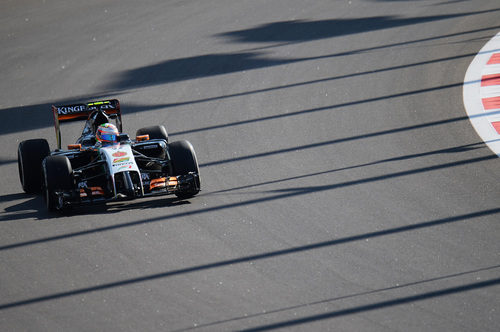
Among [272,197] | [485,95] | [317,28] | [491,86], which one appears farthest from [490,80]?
[272,197]

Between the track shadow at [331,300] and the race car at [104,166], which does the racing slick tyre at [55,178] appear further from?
the track shadow at [331,300]

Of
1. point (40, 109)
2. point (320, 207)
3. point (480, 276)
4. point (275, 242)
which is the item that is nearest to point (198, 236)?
point (275, 242)

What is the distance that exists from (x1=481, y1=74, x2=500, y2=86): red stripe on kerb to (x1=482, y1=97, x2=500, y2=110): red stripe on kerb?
3.42 feet

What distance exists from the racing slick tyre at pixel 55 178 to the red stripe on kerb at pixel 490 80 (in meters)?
8.58

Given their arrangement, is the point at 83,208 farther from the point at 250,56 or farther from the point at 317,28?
the point at 317,28

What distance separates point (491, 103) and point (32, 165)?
307 inches

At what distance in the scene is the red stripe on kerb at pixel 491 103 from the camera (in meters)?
13.7

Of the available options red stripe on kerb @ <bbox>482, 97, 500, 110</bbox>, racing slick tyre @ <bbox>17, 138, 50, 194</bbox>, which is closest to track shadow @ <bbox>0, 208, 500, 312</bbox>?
racing slick tyre @ <bbox>17, 138, 50, 194</bbox>

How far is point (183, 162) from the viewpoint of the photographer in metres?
10.3

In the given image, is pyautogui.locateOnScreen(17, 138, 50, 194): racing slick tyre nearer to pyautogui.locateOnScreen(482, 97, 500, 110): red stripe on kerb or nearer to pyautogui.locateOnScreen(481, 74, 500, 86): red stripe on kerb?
pyautogui.locateOnScreen(482, 97, 500, 110): red stripe on kerb

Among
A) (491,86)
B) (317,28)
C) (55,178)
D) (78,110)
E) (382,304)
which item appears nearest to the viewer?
(382,304)

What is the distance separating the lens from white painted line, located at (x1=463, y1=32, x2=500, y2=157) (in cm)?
1241

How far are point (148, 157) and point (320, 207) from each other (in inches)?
96.4

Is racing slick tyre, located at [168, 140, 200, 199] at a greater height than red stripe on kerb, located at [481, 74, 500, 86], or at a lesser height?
lesser
